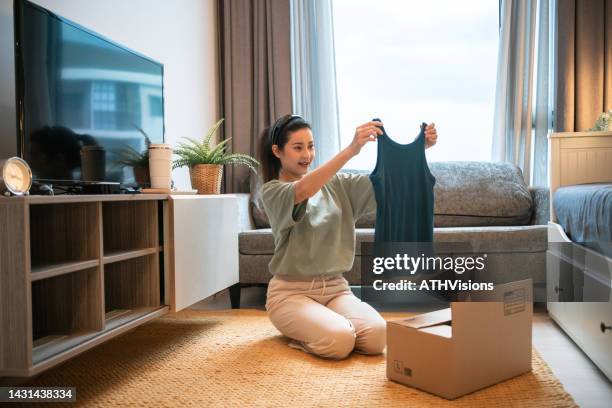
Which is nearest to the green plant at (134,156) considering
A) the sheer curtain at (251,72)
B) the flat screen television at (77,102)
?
the flat screen television at (77,102)

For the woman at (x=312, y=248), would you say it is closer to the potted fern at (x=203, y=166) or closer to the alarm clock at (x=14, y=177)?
the potted fern at (x=203, y=166)

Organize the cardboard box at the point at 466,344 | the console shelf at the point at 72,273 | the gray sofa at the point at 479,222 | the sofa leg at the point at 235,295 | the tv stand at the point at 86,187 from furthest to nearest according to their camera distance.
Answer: the sofa leg at the point at 235,295 < the gray sofa at the point at 479,222 < the tv stand at the point at 86,187 < the cardboard box at the point at 466,344 < the console shelf at the point at 72,273

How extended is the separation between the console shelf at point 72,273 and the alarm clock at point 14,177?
62 millimetres

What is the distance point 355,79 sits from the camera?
383 cm

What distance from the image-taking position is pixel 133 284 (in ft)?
6.54

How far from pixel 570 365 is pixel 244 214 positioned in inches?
70.6

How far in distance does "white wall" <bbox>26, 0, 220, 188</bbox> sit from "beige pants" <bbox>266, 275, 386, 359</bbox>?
4.47 feet

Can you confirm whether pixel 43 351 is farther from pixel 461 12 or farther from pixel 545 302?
pixel 461 12

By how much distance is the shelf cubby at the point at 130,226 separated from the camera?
1976mm

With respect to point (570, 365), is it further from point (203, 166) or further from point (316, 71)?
point (316, 71)

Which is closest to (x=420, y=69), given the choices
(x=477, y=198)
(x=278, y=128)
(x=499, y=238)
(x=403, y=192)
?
(x=477, y=198)

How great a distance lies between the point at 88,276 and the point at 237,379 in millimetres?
547

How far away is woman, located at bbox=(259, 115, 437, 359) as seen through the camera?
188 cm

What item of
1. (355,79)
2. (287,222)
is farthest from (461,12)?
(287,222)
